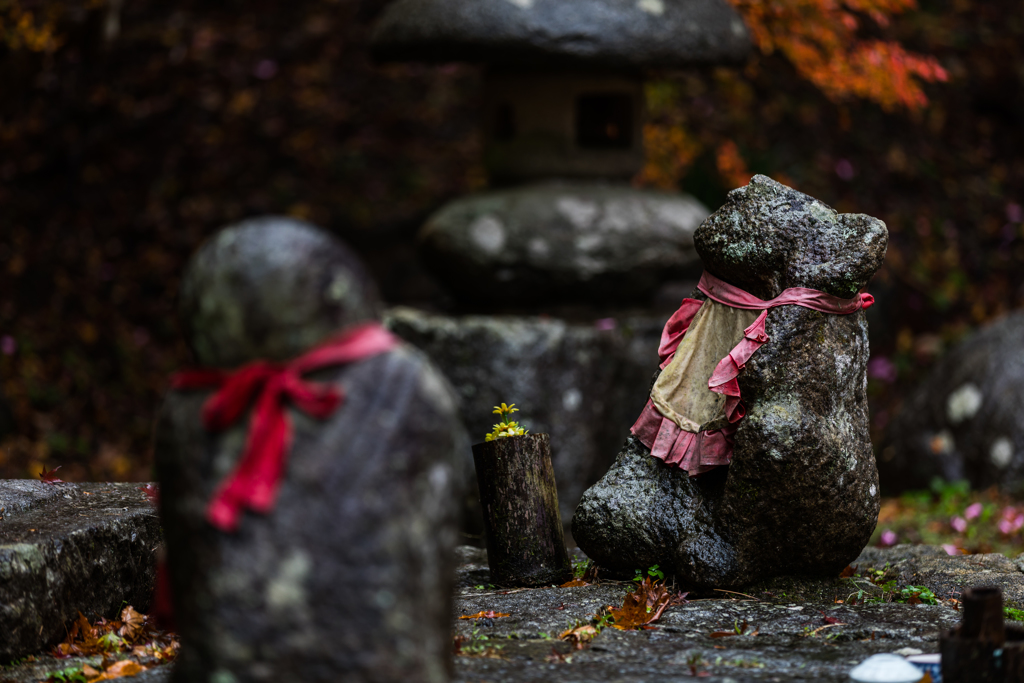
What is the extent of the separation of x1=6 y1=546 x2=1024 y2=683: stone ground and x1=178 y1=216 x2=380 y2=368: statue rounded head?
3.57 feet

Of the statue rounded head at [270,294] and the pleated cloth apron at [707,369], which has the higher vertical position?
the statue rounded head at [270,294]

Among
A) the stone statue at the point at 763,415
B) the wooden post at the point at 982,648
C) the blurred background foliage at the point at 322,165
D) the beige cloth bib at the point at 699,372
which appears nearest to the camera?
the wooden post at the point at 982,648

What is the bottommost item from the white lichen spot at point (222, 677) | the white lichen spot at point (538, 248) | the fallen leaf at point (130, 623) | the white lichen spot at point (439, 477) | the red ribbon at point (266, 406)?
the fallen leaf at point (130, 623)

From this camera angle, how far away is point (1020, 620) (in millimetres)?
3664

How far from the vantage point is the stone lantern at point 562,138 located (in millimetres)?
6625

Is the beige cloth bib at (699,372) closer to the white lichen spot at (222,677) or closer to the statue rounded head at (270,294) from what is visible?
the statue rounded head at (270,294)

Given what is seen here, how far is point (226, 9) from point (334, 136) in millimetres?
1671

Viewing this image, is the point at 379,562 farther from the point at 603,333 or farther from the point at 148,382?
the point at 148,382

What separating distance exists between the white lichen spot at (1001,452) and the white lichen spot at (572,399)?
2722 millimetres

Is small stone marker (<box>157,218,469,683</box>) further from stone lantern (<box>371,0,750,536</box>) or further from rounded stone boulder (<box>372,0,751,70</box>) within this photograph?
rounded stone boulder (<box>372,0,751,70</box>)

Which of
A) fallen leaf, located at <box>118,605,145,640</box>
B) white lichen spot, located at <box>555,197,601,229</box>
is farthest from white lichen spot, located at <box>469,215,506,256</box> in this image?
fallen leaf, located at <box>118,605,145,640</box>

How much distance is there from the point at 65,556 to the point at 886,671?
2.51 meters

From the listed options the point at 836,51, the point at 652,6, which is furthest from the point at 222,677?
the point at 836,51

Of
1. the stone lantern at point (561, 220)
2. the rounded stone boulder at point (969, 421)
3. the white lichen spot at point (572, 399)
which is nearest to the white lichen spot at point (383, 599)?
the stone lantern at point (561, 220)
